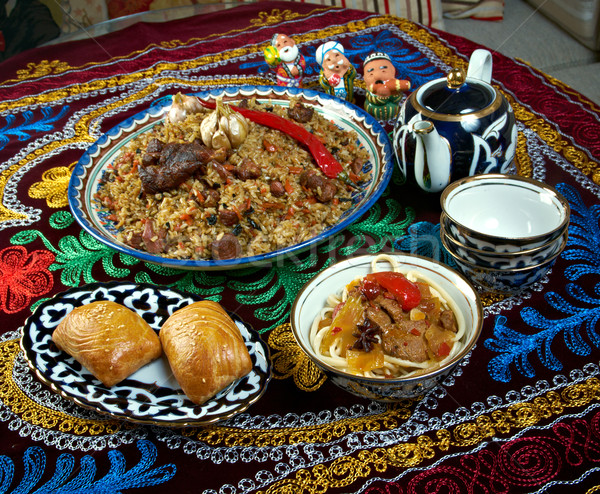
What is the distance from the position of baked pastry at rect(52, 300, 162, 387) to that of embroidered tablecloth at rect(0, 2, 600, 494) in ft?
0.48

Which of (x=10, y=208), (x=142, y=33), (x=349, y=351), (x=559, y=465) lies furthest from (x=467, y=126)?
(x=142, y=33)

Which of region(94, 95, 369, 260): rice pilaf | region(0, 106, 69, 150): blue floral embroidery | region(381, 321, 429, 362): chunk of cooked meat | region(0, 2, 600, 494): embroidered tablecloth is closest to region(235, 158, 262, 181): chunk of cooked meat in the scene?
region(94, 95, 369, 260): rice pilaf

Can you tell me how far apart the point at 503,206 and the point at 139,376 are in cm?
123

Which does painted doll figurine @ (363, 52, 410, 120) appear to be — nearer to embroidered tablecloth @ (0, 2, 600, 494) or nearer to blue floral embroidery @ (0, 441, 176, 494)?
embroidered tablecloth @ (0, 2, 600, 494)

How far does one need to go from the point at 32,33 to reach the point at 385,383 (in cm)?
487

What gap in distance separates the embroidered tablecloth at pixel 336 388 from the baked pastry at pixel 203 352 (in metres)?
0.13

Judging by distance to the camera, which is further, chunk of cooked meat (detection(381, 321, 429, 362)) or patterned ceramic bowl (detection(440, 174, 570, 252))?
patterned ceramic bowl (detection(440, 174, 570, 252))

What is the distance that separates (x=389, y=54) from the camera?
2967 mm

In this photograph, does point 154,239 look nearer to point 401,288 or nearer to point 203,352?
point 203,352

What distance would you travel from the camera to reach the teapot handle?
6.28 feet

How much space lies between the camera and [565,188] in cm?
198

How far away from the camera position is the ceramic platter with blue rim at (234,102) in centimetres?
163

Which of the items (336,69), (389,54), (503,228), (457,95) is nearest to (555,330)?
(503,228)

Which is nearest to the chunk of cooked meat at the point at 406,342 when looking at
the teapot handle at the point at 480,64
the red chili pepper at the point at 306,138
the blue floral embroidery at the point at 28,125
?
the red chili pepper at the point at 306,138
